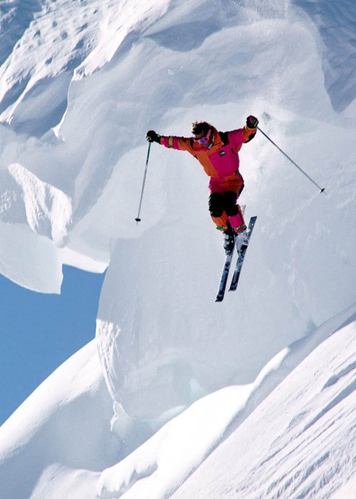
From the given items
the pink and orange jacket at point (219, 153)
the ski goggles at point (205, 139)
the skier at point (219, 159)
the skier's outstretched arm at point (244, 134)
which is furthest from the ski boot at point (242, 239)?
the ski goggles at point (205, 139)

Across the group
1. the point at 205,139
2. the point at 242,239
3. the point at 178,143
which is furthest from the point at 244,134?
the point at 242,239

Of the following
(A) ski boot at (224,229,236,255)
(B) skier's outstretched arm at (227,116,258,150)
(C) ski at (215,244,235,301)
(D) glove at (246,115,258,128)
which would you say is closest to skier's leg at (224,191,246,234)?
(A) ski boot at (224,229,236,255)

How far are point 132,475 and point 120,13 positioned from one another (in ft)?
26.4

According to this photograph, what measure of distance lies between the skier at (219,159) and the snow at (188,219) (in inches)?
111

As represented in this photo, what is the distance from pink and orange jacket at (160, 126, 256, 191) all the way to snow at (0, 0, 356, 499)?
2.79 meters

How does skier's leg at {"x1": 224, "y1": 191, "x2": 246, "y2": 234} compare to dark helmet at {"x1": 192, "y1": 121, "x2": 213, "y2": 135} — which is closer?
dark helmet at {"x1": 192, "y1": 121, "x2": 213, "y2": 135}

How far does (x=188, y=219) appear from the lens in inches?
863

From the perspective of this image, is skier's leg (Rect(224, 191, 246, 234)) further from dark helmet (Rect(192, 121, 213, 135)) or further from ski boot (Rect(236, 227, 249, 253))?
dark helmet (Rect(192, 121, 213, 135))

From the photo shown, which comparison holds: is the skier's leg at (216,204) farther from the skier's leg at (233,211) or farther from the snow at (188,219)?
the snow at (188,219)

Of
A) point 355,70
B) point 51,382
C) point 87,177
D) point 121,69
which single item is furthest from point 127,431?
point 355,70

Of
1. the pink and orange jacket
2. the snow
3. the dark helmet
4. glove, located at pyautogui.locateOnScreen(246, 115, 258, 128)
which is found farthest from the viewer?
the snow

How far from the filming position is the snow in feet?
61.4

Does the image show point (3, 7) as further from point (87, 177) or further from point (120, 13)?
point (87, 177)

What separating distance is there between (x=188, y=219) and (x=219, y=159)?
19.0ft
